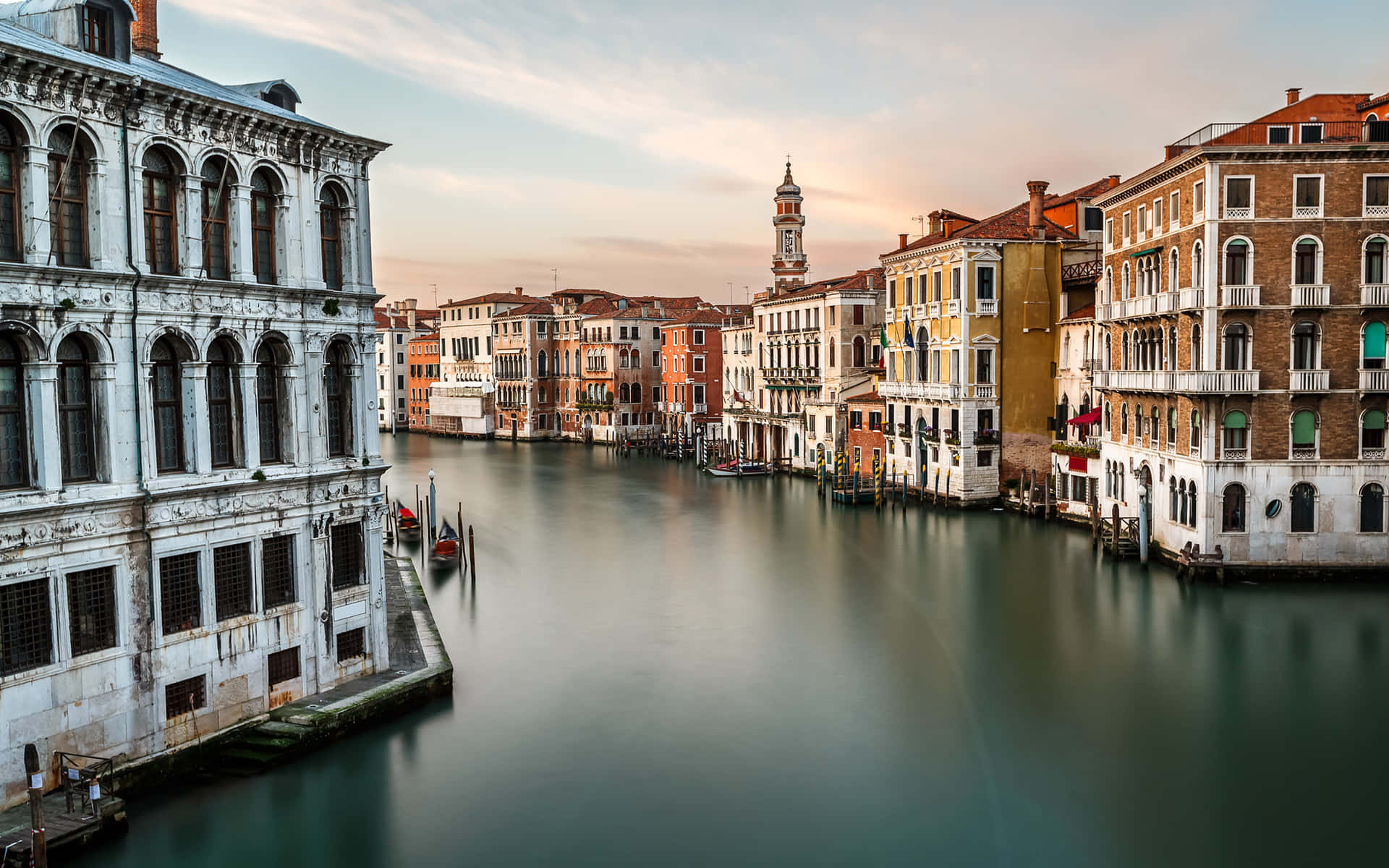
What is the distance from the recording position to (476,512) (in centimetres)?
3728

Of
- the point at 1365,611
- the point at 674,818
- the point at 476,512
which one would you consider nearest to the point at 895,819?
the point at 674,818

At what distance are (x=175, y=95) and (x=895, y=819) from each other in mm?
11495

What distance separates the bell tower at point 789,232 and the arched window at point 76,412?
1948 inches

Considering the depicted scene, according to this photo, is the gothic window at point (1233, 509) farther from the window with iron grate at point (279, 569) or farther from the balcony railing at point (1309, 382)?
the window with iron grate at point (279, 569)

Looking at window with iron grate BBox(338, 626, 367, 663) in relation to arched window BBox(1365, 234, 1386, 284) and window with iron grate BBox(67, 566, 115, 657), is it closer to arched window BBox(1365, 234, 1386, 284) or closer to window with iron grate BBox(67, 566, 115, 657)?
window with iron grate BBox(67, 566, 115, 657)

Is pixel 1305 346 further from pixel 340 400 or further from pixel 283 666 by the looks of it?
pixel 283 666

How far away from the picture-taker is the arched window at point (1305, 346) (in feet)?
72.2

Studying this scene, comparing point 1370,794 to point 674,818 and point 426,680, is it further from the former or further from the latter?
point 426,680

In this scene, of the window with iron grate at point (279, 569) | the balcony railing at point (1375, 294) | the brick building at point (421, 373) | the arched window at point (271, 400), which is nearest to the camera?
the window with iron grate at point (279, 569)

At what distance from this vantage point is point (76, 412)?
11547mm

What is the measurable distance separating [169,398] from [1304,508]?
833 inches

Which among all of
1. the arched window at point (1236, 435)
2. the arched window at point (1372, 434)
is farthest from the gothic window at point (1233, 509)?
the arched window at point (1372, 434)

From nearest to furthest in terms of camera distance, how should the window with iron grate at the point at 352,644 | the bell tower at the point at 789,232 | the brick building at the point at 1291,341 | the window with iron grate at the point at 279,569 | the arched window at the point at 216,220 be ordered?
the arched window at the point at 216,220 < the window with iron grate at the point at 279,569 < the window with iron grate at the point at 352,644 < the brick building at the point at 1291,341 < the bell tower at the point at 789,232

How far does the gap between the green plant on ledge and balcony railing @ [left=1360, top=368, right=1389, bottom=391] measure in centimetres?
800
